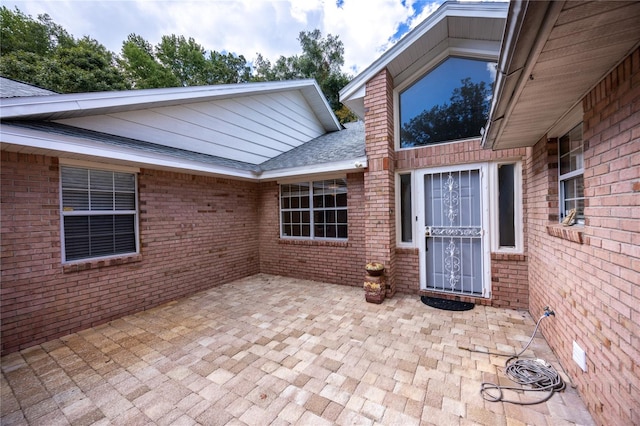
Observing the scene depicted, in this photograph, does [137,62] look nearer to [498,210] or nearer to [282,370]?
[282,370]

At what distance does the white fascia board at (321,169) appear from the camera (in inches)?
190

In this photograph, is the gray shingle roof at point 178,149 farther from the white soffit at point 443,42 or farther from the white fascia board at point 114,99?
the white soffit at point 443,42

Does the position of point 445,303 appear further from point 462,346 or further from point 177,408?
point 177,408

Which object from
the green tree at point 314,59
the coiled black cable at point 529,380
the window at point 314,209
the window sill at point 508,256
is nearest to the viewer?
the coiled black cable at point 529,380

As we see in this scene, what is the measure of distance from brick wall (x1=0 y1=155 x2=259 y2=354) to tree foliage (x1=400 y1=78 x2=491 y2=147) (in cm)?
445

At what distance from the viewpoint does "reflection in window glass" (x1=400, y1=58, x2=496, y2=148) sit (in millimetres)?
4398

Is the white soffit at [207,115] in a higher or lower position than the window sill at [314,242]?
higher

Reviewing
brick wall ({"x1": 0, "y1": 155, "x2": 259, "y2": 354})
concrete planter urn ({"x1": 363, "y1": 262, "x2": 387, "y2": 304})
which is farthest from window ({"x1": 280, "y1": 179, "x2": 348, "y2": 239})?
concrete planter urn ({"x1": 363, "y1": 262, "x2": 387, "y2": 304})

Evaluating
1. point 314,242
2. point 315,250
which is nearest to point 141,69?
point 314,242

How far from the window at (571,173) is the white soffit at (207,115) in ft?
19.9

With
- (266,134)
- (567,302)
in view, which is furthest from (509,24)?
(266,134)

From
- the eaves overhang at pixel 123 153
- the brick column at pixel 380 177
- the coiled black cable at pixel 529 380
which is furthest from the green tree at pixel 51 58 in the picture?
the coiled black cable at pixel 529 380

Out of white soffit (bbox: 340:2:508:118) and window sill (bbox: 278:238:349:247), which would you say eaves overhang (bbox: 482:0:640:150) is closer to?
white soffit (bbox: 340:2:508:118)

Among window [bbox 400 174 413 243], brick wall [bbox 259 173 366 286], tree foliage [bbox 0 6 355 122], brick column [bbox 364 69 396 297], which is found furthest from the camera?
tree foliage [bbox 0 6 355 122]
